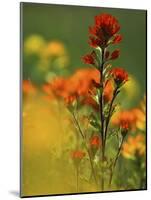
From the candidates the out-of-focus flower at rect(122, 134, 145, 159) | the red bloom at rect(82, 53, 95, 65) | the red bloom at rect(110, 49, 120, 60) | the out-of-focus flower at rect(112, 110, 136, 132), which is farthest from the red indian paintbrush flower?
the out-of-focus flower at rect(122, 134, 145, 159)

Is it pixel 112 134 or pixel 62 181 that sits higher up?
pixel 112 134

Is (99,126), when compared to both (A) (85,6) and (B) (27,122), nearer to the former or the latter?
(B) (27,122)

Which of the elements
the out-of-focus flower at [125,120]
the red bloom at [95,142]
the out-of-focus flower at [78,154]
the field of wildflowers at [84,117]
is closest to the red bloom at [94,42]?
the field of wildflowers at [84,117]

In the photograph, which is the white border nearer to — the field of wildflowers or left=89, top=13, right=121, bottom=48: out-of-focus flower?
the field of wildflowers

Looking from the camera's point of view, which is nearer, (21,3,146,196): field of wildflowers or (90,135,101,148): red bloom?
(21,3,146,196): field of wildflowers

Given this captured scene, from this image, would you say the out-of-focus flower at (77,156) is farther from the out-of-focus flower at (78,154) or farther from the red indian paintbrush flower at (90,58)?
the red indian paintbrush flower at (90,58)

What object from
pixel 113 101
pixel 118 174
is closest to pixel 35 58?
pixel 113 101
